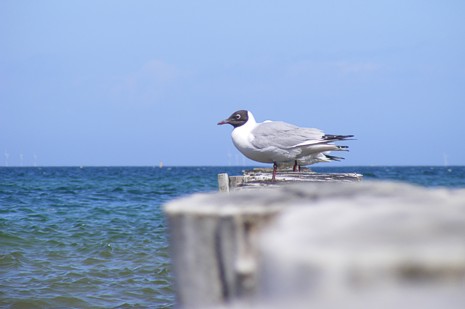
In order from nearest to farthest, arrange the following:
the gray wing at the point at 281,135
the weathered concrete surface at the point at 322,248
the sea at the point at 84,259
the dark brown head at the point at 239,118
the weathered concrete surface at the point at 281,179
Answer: the weathered concrete surface at the point at 322,248 < the weathered concrete surface at the point at 281,179 < the gray wing at the point at 281,135 < the sea at the point at 84,259 < the dark brown head at the point at 239,118

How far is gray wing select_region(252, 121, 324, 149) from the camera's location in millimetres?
5988

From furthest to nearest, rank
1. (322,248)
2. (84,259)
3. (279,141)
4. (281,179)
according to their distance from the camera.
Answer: (84,259), (279,141), (281,179), (322,248)

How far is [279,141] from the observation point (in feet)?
19.6

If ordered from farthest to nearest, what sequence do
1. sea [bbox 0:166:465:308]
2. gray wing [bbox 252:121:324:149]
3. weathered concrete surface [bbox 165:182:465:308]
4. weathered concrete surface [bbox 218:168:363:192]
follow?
1. sea [bbox 0:166:465:308]
2. gray wing [bbox 252:121:324:149]
3. weathered concrete surface [bbox 218:168:363:192]
4. weathered concrete surface [bbox 165:182:465:308]

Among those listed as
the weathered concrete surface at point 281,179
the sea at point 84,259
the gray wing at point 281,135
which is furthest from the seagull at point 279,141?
the sea at point 84,259

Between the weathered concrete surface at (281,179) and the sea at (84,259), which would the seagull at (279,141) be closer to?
the weathered concrete surface at (281,179)

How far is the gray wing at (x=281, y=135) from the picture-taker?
5988 mm

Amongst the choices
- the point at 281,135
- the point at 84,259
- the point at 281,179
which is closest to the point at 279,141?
the point at 281,135

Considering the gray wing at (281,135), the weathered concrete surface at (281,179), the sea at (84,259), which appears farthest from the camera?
the sea at (84,259)

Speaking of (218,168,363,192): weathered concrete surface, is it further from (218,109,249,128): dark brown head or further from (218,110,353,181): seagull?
(218,109,249,128): dark brown head

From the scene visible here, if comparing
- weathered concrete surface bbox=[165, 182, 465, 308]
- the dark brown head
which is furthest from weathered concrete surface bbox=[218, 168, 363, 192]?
weathered concrete surface bbox=[165, 182, 465, 308]

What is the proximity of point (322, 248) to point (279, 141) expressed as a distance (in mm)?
5122

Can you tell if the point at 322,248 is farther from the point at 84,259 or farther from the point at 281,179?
the point at 84,259

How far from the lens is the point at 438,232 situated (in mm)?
896
